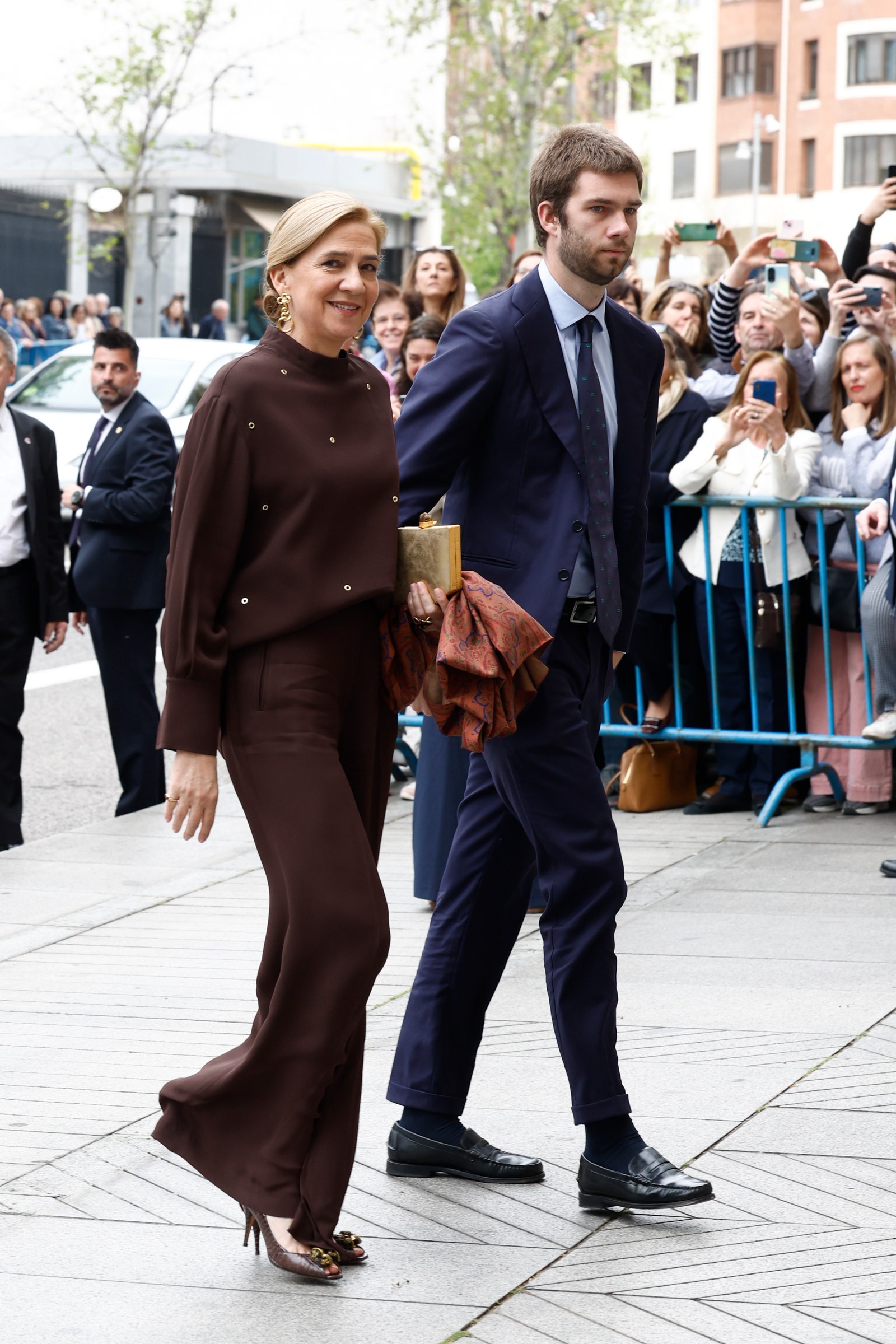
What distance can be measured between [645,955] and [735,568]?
2.69m

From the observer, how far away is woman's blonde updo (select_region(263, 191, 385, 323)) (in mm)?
3652

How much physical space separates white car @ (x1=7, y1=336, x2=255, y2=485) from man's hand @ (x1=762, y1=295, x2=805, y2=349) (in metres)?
9.15

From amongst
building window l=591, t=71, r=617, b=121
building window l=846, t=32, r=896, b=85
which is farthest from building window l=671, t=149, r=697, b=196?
building window l=846, t=32, r=896, b=85

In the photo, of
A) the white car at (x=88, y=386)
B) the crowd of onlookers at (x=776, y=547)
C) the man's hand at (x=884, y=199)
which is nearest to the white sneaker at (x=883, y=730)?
the crowd of onlookers at (x=776, y=547)

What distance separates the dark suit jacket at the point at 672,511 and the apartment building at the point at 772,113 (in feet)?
188

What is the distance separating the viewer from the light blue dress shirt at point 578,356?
416 centimetres

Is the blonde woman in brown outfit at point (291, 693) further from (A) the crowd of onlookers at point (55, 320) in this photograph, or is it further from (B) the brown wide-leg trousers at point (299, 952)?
(A) the crowd of onlookers at point (55, 320)

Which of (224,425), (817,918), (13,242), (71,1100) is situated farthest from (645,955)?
(13,242)

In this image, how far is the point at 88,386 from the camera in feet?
61.1

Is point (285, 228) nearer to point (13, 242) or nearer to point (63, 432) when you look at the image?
point (63, 432)

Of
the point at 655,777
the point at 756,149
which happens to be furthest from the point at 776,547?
the point at 756,149

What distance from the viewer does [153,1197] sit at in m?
4.13

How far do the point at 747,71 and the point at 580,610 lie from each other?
7358 centimetres

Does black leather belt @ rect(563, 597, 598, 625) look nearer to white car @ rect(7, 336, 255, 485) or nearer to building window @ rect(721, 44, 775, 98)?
white car @ rect(7, 336, 255, 485)
